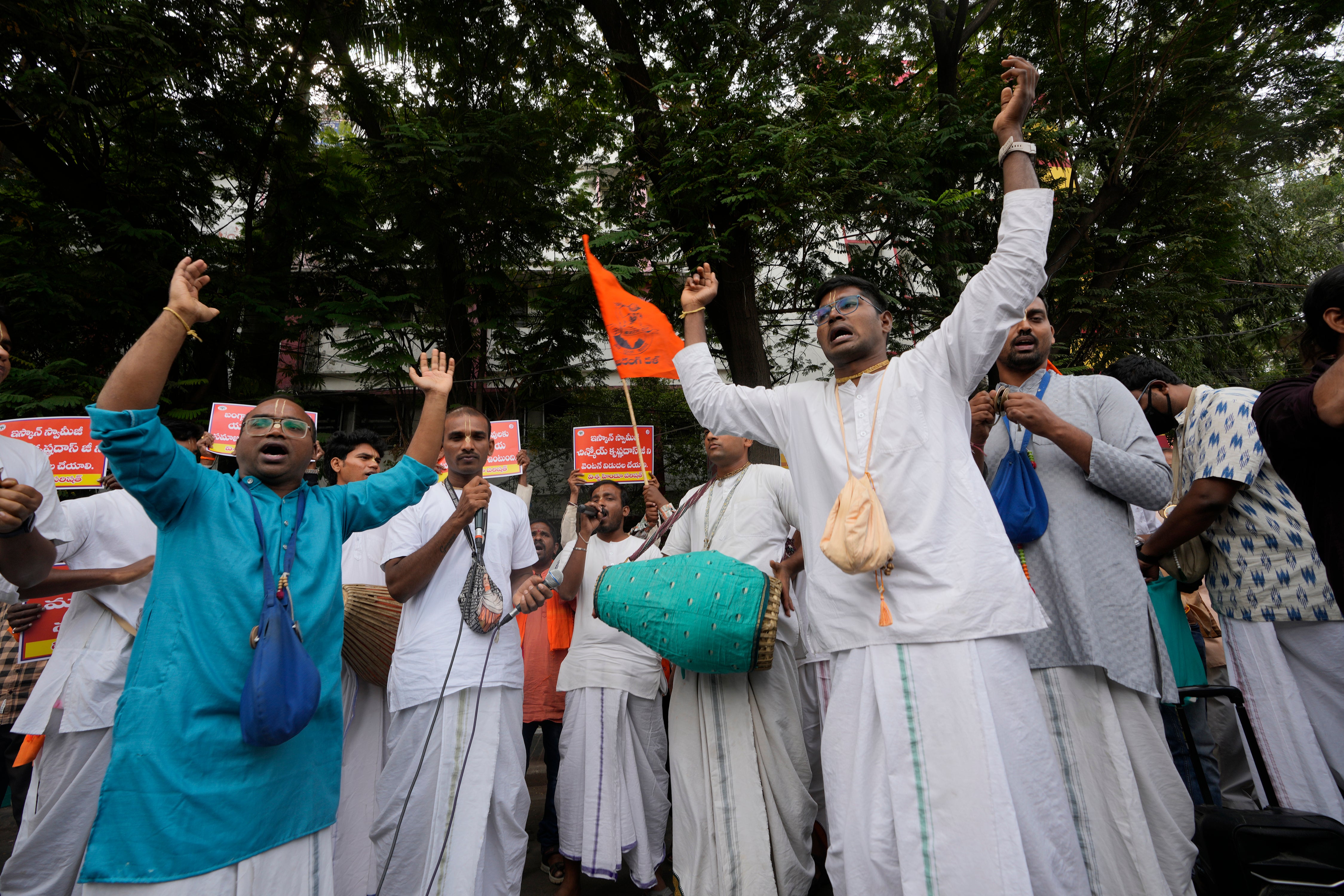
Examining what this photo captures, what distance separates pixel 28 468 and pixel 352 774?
2096 mm

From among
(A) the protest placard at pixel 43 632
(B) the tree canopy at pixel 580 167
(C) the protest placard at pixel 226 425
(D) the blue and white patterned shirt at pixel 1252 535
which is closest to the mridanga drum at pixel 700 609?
(D) the blue and white patterned shirt at pixel 1252 535

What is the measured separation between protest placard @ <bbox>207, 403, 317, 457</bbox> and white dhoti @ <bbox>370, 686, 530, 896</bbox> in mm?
3412

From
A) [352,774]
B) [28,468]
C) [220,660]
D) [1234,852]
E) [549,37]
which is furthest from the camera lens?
[549,37]

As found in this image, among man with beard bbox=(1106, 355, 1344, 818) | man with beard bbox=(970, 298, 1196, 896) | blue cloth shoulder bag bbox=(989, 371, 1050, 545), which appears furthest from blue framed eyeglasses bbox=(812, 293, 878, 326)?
man with beard bbox=(1106, 355, 1344, 818)

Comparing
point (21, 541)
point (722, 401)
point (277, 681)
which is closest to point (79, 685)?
point (21, 541)

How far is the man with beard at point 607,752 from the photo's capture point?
393 cm

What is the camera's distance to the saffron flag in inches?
189

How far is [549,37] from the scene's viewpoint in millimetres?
8719

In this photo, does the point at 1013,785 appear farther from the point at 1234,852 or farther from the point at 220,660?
the point at 220,660

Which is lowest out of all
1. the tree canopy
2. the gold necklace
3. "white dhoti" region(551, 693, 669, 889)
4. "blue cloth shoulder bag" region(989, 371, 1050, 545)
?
"white dhoti" region(551, 693, 669, 889)

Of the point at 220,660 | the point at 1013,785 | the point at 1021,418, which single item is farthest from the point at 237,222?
the point at 1013,785

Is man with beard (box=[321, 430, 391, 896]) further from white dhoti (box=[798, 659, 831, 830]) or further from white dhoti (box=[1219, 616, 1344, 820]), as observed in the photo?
white dhoti (box=[1219, 616, 1344, 820])

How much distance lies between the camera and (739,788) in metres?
3.44

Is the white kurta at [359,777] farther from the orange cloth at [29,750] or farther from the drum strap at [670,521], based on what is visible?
the orange cloth at [29,750]
